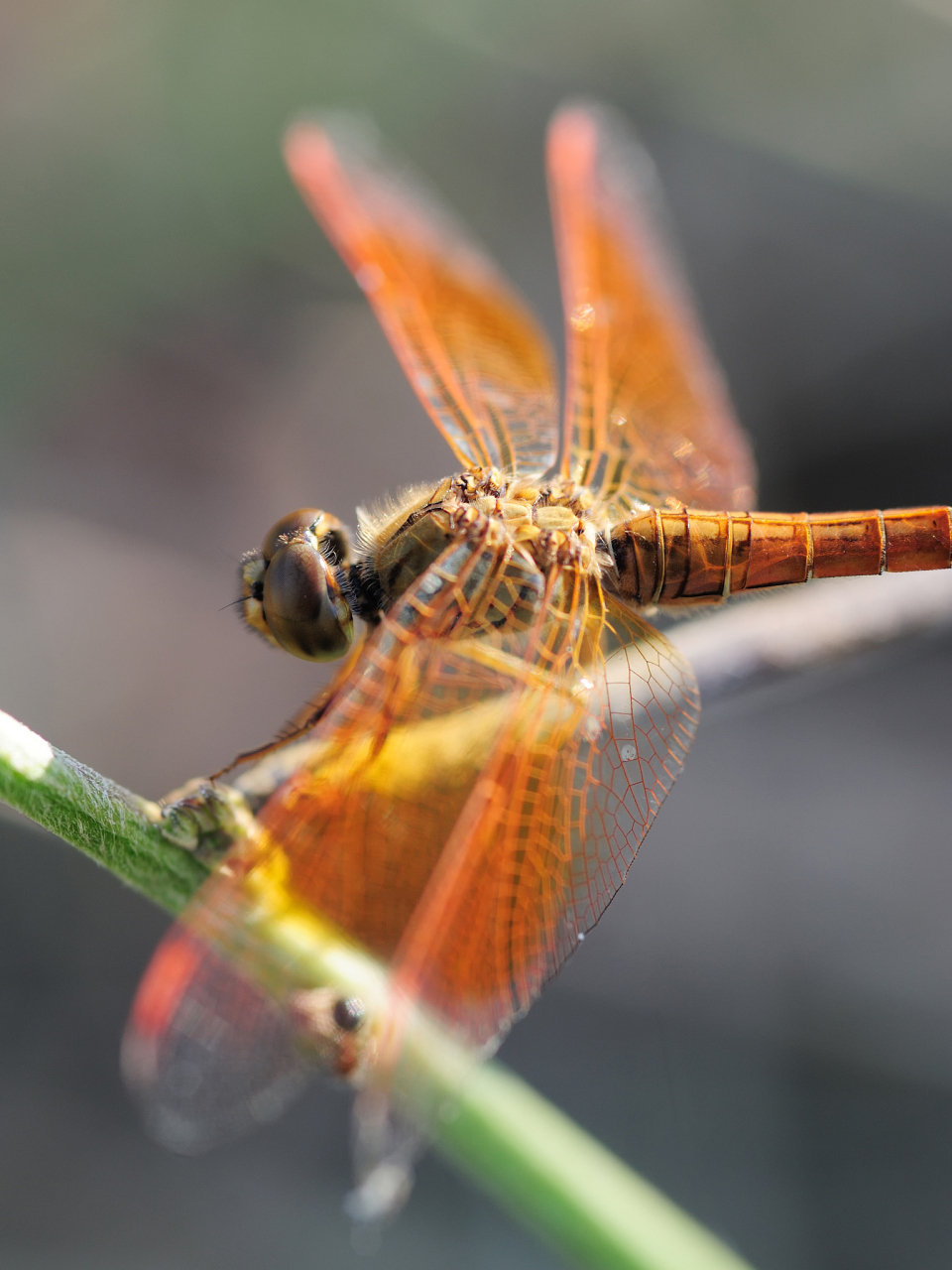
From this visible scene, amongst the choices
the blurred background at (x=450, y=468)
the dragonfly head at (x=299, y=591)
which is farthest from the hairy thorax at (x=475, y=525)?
the blurred background at (x=450, y=468)

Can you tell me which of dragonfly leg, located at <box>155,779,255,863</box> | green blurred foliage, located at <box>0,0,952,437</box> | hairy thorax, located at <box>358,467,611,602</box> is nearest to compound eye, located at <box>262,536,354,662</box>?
hairy thorax, located at <box>358,467,611,602</box>

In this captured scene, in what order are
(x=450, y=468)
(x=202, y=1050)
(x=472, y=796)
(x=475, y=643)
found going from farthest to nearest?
(x=450, y=468)
(x=475, y=643)
(x=472, y=796)
(x=202, y=1050)

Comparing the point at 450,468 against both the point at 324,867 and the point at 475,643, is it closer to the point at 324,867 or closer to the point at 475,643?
the point at 475,643

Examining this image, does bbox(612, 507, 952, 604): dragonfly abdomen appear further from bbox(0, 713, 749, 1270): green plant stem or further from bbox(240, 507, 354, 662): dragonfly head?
bbox(0, 713, 749, 1270): green plant stem

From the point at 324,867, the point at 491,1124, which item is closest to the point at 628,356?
the point at 324,867

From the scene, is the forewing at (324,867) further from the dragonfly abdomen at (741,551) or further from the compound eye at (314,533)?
the dragonfly abdomen at (741,551)

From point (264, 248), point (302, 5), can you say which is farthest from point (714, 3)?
point (264, 248)
